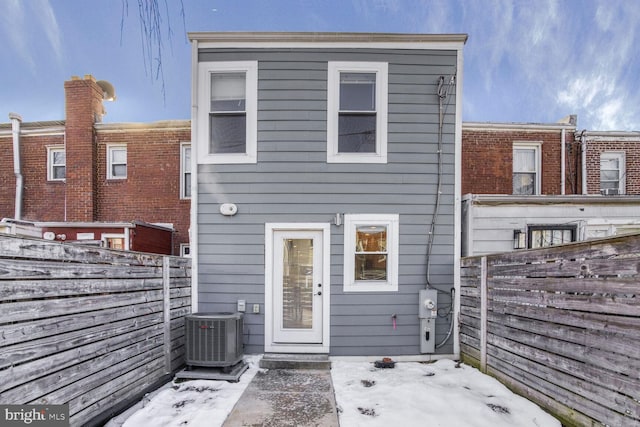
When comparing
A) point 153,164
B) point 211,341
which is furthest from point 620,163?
point 153,164

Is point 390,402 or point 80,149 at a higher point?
point 80,149

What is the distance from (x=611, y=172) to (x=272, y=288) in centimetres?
978

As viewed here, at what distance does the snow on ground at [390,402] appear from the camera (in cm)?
279

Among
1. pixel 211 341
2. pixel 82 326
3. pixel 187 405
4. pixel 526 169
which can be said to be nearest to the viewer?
pixel 82 326

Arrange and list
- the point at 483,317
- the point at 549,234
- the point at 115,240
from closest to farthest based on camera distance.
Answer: the point at 483,317 < the point at 549,234 < the point at 115,240

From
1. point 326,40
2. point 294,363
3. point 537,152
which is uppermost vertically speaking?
point 326,40

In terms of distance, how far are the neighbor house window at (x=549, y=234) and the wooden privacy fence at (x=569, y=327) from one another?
1.92 meters

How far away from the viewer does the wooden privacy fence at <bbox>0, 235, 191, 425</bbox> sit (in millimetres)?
2047

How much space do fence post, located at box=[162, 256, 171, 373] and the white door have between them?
54.8 inches

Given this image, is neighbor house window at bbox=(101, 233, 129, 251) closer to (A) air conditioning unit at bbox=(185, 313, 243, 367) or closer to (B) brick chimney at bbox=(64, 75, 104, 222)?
(B) brick chimney at bbox=(64, 75, 104, 222)

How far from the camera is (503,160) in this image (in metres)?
7.79

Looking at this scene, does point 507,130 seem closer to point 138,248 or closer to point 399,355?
point 399,355

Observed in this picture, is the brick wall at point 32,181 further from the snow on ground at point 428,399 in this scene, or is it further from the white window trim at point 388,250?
the snow on ground at point 428,399

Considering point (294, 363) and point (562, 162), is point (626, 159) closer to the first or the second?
point (562, 162)
